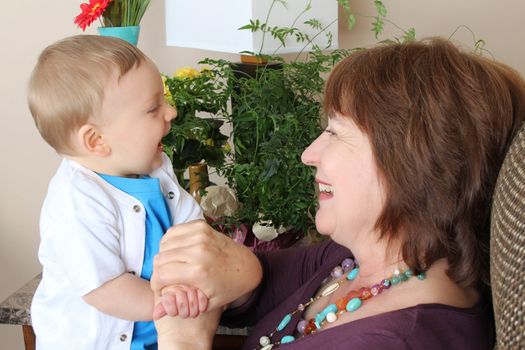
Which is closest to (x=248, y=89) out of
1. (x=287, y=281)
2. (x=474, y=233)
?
(x=287, y=281)

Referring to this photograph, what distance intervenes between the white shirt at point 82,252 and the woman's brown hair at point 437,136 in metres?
0.43

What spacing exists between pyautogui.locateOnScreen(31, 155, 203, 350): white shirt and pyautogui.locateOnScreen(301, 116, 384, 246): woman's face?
0.32 meters

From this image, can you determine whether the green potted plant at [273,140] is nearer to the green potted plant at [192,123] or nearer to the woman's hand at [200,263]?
the green potted plant at [192,123]

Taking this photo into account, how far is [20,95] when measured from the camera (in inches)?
95.3

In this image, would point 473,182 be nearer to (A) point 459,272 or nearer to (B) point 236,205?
(A) point 459,272

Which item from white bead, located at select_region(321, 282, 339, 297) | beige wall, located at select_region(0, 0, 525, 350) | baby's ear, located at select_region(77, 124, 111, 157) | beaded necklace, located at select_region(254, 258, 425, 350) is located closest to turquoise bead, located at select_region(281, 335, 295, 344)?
beaded necklace, located at select_region(254, 258, 425, 350)

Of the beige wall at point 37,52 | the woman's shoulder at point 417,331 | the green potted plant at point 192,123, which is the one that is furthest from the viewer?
the beige wall at point 37,52

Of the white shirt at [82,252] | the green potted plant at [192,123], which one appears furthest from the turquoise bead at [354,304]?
the green potted plant at [192,123]

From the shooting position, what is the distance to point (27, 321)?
149 centimetres

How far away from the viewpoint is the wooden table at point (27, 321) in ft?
4.89

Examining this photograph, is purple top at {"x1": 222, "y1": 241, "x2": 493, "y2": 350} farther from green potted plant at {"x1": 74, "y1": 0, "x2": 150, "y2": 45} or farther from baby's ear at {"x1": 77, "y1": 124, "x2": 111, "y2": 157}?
green potted plant at {"x1": 74, "y1": 0, "x2": 150, "y2": 45}

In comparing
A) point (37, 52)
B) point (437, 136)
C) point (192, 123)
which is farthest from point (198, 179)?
point (37, 52)

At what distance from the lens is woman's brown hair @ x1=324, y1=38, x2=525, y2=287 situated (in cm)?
99

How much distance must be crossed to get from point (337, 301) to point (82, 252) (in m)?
0.43
